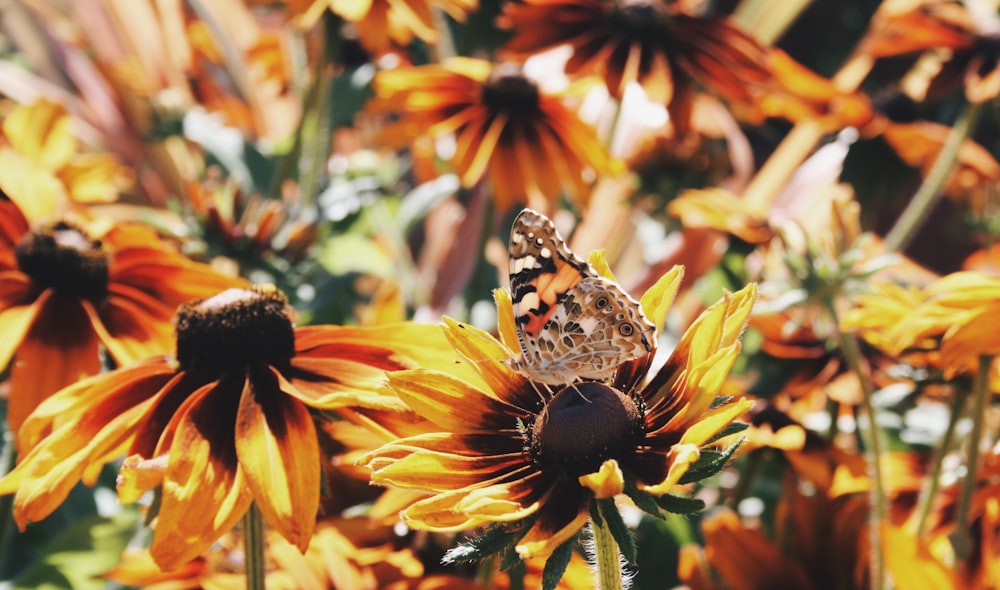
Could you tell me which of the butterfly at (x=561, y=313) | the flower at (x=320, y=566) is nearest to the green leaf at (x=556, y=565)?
the butterfly at (x=561, y=313)

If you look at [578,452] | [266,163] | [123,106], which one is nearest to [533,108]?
[266,163]

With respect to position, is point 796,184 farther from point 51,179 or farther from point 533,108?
point 51,179

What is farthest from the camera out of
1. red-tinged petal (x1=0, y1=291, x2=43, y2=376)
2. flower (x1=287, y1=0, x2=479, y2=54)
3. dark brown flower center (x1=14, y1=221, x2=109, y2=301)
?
flower (x1=287, y1=0, x2=479, y2=54)

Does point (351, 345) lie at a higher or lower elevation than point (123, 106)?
higher

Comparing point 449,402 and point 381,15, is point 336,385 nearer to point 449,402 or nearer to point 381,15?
point 449,402

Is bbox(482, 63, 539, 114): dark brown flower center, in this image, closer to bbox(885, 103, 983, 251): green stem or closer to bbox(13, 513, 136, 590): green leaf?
A: bbox(885, 103, 983, 251): green stem

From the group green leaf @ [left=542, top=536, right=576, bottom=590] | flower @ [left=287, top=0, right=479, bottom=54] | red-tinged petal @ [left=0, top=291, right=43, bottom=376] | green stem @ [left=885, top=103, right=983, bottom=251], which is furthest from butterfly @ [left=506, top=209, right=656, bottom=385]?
green stem @ [left=885, top=103, right=983, bottom=251]

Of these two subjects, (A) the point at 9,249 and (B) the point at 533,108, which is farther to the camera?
(B) the point at 533,108
